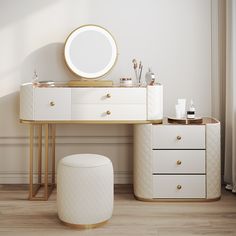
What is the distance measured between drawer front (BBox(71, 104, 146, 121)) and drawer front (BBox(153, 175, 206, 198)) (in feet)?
1.59

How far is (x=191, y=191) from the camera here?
3387 mm

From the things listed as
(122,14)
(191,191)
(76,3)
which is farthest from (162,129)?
(76,3)

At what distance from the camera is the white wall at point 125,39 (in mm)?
3793

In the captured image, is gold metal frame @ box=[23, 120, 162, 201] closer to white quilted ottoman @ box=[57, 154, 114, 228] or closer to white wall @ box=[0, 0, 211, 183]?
white wall @ box=[0, 0, 211, 183]

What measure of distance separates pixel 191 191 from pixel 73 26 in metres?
1.64

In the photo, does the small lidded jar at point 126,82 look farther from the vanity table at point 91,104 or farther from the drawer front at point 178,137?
the drawer front at point 178,137

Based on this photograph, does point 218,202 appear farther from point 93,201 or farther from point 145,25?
point 145,25

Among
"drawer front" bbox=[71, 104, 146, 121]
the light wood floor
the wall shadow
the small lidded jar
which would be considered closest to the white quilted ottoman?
the light wood floor

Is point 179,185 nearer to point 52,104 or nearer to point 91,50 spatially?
point 52,104

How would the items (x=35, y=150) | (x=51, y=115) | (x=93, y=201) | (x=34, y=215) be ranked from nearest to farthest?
1. (x=93, y=201)
2. (x=34, y=215)
3. (x=51, y=115)
4. (x=35, y=150)

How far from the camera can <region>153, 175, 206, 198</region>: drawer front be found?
338 centimetres

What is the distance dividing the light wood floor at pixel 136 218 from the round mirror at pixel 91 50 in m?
1.02

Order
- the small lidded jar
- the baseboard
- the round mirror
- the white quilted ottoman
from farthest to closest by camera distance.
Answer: the baseboard → the round mirror → the small lidded jar → the white quilted ottoman

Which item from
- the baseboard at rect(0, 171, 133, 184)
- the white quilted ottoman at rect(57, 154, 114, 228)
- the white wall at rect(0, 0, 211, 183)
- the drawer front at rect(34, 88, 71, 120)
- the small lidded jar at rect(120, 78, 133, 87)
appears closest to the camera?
the white quilted ottoman at rect(57, 154, 114, 228)
